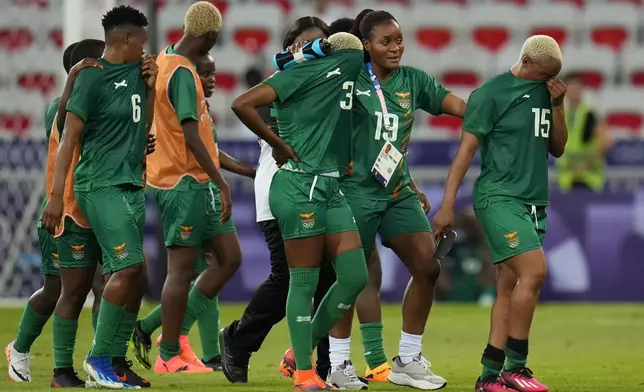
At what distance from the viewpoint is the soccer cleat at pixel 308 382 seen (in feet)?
23.7

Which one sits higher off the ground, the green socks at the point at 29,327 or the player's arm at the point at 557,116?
the player's arm at the point at 557,116

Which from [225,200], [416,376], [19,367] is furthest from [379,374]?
[19,367]

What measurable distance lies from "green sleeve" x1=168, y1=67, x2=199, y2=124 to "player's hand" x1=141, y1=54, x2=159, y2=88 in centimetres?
27

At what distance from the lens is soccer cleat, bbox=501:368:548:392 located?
722 centimetres

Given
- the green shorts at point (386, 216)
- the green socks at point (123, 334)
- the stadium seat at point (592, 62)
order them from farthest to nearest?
1. the stadium seat at point (592, 62)
2. the green socks at point (123, 334)
3. the green shorts at point (386, 216)

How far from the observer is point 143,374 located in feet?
29.7

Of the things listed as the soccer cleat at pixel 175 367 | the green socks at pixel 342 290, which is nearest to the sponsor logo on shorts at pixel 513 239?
the green socks at pixel 342 290

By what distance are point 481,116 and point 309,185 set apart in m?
1.00

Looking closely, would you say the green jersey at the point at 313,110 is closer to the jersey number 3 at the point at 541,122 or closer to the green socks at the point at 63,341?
the jersey number 3 at the point at 541,122

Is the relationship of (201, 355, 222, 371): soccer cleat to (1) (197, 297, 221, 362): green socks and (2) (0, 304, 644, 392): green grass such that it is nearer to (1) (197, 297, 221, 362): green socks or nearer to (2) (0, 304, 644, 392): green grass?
(1) (197, 297, 221, 362): green socks

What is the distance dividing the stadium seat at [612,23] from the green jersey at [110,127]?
14075mm

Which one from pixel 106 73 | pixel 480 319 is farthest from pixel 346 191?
pixel 480 319

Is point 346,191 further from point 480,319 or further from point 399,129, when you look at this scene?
point 480,319

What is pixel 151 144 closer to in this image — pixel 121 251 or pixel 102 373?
pixel 121 251
